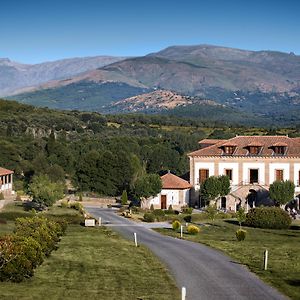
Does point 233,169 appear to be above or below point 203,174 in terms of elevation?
above

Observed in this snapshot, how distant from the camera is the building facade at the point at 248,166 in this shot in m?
60.8

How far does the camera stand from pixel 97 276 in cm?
2281

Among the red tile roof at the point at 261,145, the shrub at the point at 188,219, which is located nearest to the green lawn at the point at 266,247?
the shrub at the point at 188,219

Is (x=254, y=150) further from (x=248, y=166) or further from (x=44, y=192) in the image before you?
(x=44, y=192)

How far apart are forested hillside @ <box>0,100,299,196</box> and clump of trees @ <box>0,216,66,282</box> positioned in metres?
47.5

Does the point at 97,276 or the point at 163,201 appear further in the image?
the point at 163,201

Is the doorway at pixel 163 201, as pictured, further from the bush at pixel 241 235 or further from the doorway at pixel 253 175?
the bush at pixel 241 235

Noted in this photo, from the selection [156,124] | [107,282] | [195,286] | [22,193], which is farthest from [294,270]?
[156,124]

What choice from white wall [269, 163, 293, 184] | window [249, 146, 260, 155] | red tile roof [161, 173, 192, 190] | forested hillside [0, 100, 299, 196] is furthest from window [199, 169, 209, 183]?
forested hillside [0, 100, 299, 196]

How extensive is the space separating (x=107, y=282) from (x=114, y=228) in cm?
2099

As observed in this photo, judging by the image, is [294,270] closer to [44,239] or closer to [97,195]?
[44,239]

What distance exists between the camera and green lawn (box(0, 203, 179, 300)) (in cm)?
1967

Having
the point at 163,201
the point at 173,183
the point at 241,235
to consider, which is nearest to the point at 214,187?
the point at 173,183

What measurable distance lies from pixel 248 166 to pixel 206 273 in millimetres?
39144
